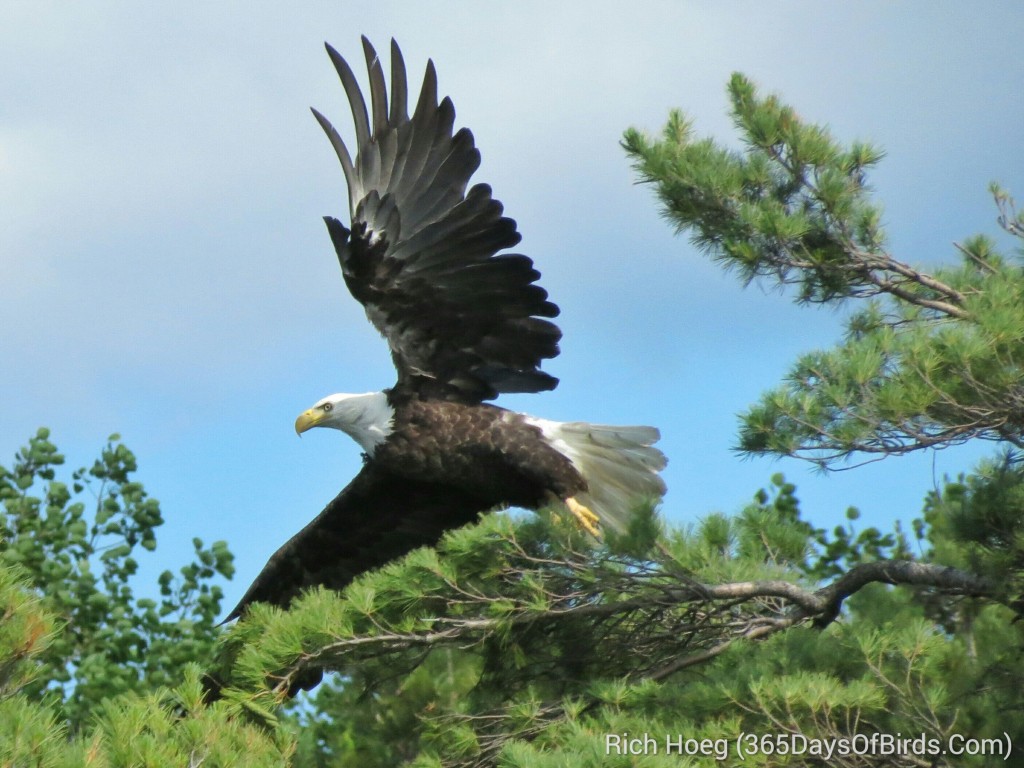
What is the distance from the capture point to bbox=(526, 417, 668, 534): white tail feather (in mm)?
6098

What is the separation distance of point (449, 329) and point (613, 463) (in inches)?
39.9

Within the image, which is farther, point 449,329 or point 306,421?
point 306,421

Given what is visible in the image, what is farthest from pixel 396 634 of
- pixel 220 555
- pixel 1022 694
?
pixel 220 555

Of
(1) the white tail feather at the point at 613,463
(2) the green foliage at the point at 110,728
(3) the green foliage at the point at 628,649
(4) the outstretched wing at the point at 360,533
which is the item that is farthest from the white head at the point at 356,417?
(2) the green foliage at the point at 110,728

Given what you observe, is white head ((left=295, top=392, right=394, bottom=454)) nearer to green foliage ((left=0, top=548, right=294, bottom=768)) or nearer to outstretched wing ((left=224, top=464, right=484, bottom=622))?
outstretched wing ((left=224, top=464, right=484, bottom=622))

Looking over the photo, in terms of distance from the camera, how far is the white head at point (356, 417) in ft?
19.7

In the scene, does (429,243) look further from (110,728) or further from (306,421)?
(110,728)

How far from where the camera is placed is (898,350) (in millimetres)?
4379

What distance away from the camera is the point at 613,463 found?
6.19 metres

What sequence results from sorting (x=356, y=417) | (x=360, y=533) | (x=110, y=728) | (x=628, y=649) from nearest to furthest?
(x=110, y=728), (x=628, y=649), (x=356, y=417), (x=360, y=533)

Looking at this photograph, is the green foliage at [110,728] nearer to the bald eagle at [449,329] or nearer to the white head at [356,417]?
the bald eagle at [449,329]

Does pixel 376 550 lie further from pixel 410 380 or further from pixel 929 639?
pixel 929 639

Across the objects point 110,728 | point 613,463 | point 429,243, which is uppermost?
point 429,243

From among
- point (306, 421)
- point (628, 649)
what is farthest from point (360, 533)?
point (628, 649)
